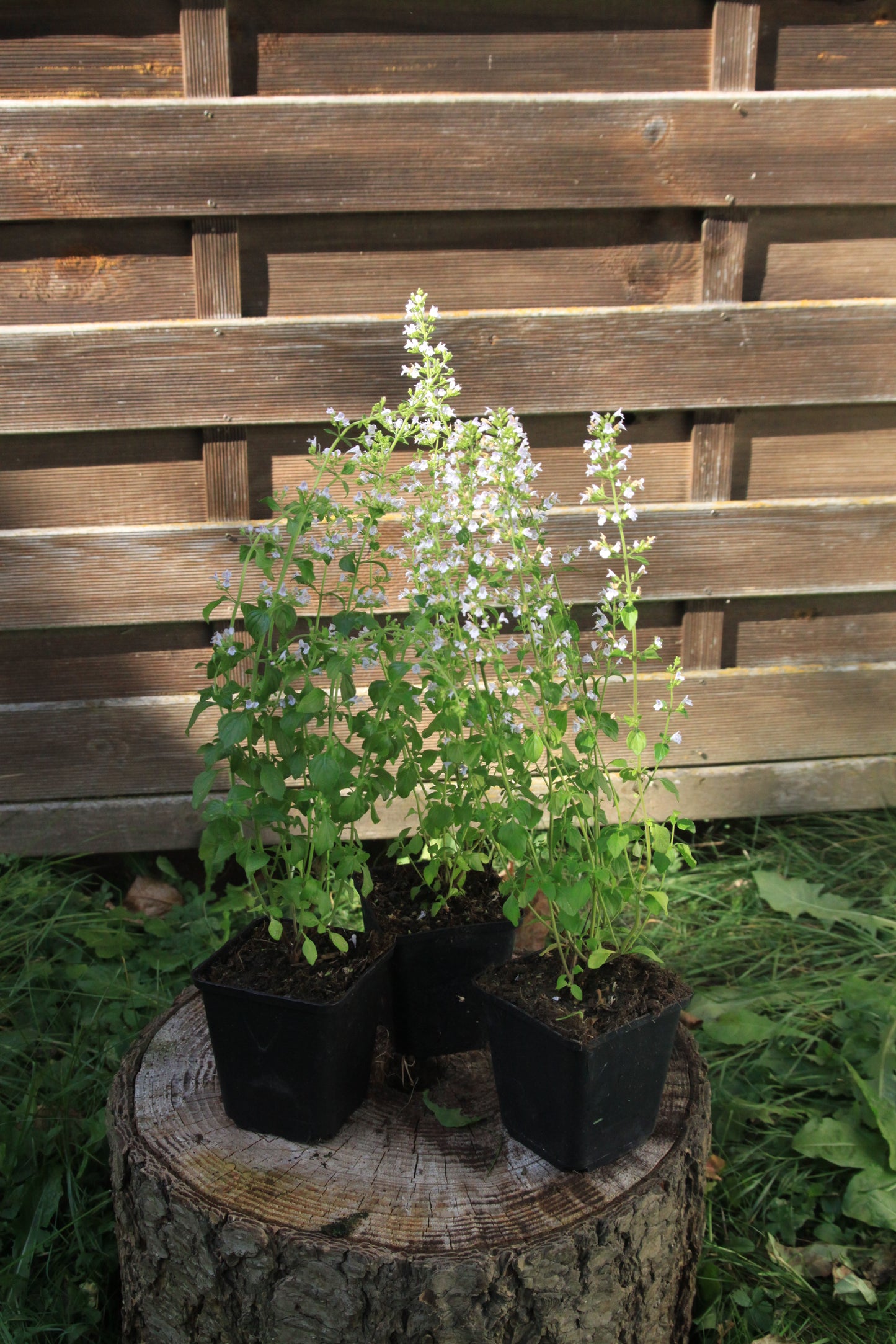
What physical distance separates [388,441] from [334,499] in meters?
1.10

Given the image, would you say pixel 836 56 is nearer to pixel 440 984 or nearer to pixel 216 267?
pixel 216 267

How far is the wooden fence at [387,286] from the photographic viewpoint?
2.35m

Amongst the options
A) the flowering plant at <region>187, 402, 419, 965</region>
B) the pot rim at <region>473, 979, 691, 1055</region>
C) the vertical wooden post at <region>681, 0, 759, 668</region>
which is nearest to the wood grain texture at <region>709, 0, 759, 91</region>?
the vertical wooden post at <region>681, 0, 759, 668</region>

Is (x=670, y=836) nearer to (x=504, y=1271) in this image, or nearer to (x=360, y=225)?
(x=504, y=1271)

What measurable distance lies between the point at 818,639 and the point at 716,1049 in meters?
1.18

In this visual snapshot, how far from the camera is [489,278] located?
2506 millimetres

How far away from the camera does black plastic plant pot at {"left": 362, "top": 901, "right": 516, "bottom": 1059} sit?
1.76 metres

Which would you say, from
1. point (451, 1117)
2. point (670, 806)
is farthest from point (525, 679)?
point (670, 806)

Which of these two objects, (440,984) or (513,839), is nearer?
(513,839)

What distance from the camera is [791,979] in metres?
2.39

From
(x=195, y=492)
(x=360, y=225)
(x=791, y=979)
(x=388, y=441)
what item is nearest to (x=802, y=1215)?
(x=791, y=979)

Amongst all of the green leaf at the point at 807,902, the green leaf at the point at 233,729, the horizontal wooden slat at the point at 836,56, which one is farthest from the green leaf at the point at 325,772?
the horizontal wooden slat at the point at 836,56

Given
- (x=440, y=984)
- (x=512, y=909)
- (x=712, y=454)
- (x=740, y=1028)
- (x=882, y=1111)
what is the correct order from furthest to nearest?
(x=712, y=454) < (x=740, y=1028) < (x=882, y=1111) < (x=440, y=984) < (x=512, y=909)

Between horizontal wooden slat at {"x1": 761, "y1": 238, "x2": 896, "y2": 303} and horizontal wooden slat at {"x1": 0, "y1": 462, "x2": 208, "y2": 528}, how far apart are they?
156 cm
